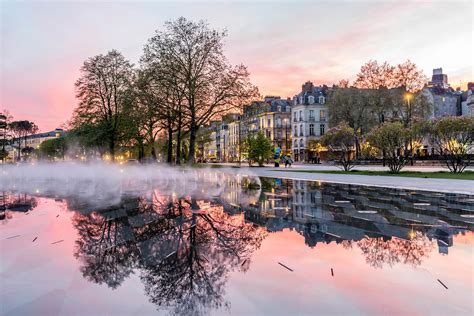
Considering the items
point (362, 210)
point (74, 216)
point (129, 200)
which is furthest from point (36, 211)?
point (362, 210)

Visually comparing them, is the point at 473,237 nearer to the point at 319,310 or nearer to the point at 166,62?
the point at 319,310

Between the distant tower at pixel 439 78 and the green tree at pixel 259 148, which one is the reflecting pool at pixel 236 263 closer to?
the green tree at pixel 259 148

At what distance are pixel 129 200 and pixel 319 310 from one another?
1062 centimetres

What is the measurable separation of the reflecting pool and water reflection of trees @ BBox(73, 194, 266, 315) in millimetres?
22

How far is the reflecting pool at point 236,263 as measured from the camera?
4059 millimetres

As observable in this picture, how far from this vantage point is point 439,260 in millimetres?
5664

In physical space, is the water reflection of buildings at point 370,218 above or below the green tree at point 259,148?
below

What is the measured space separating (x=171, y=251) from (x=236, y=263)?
1252 mm

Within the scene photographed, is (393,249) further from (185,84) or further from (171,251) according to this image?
(185,84)

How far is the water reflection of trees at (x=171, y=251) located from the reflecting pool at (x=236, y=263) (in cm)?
2

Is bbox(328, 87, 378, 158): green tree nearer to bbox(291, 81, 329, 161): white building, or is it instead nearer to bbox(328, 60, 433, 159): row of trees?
bbox(328, 60, 433, 159): row of trees

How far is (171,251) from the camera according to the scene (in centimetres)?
609

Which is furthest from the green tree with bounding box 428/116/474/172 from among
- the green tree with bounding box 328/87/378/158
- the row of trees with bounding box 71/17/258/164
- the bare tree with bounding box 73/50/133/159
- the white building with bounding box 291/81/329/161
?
the white building with bounding box 291/81/329/161

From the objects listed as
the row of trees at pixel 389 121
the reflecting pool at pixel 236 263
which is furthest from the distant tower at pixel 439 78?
the reflecting pool at pixel 236 263
